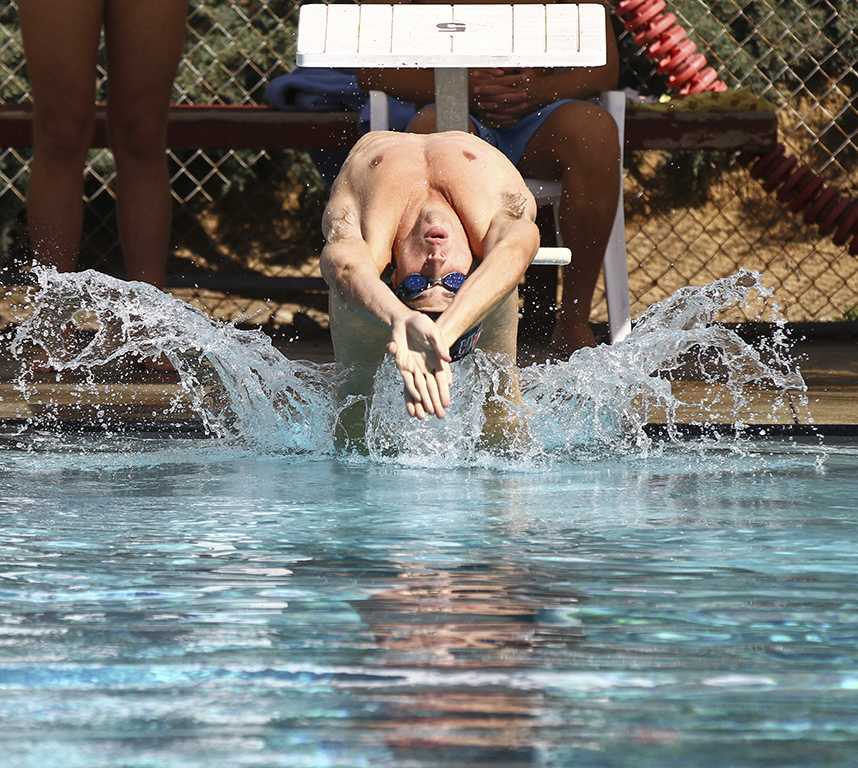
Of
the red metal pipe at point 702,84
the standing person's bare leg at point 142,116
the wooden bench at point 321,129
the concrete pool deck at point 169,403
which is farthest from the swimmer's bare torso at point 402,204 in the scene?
the red metal pipe at point 702,84

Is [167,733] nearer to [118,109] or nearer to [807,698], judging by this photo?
[807,698]

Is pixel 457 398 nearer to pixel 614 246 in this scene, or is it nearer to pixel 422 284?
pixel 422 284

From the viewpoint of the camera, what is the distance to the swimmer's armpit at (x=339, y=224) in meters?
3.73

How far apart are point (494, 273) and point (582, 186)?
6.15 ft

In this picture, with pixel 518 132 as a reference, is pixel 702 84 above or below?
above

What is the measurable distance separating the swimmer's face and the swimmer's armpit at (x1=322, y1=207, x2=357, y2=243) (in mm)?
106

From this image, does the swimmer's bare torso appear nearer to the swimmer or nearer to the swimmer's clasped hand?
the swimmer

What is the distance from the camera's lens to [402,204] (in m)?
3.78

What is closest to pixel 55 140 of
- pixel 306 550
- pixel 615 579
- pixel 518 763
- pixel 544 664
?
pixel 306 550

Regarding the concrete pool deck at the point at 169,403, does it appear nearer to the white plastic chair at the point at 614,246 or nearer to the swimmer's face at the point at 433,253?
the white plastic chair at the point at 614,246

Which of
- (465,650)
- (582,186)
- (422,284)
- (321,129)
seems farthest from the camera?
(321,129)

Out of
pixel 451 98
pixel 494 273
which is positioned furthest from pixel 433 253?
pixel 451 98

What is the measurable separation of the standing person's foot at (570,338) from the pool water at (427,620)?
5.95 feet

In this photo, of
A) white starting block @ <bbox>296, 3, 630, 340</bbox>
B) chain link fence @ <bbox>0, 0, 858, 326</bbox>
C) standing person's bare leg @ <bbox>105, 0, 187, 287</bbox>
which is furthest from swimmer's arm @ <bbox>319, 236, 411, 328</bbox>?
chain link fence @ <bbox>0, 0, 858, 326</bbox>
